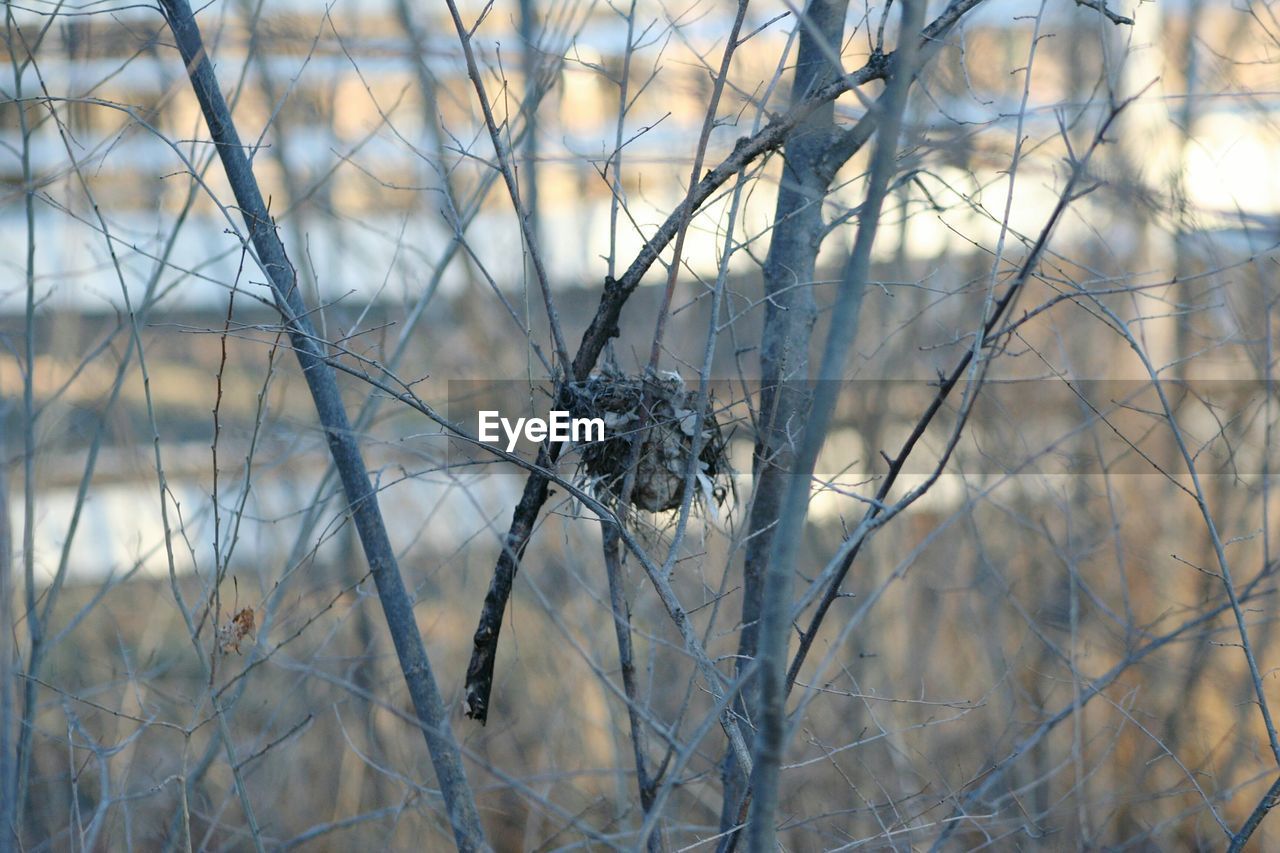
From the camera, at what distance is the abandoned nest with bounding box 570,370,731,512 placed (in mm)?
2344

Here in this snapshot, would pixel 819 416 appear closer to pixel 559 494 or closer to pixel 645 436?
pixel 645 436

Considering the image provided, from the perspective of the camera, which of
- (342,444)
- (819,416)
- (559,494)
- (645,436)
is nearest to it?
(819,416)

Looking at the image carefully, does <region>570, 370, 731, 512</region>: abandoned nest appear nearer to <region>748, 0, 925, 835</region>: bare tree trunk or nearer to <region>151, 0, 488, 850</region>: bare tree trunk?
<region>151, 0, 488, 850</region>: bare tree trunk

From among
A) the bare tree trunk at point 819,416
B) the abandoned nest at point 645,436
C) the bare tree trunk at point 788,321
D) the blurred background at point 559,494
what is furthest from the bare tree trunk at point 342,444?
the blurred background at point 559,494

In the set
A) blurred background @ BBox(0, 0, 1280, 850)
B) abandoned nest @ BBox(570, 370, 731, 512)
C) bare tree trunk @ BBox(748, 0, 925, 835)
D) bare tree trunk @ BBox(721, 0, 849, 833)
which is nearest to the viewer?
bare tree trunk @ BBox(748, 0, 925, 835)

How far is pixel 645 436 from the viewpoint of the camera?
2340 mm

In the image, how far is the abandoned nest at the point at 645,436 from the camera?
2.34m

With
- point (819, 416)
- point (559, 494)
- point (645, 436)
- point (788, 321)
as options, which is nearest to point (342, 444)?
point (645, 436)

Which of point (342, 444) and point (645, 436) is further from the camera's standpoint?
point (342, 444)

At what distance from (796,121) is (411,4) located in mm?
4408

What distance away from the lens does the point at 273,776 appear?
5.32 m

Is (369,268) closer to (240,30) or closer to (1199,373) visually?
(240,30)

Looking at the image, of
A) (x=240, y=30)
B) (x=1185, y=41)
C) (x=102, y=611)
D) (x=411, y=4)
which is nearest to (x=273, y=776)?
(x=102, y=611)

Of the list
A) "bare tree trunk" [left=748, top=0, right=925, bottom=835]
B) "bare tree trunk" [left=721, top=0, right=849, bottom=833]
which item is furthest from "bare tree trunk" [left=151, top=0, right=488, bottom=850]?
"bare tree trunk" [left=748, top=0, right=925, bottom=835]
